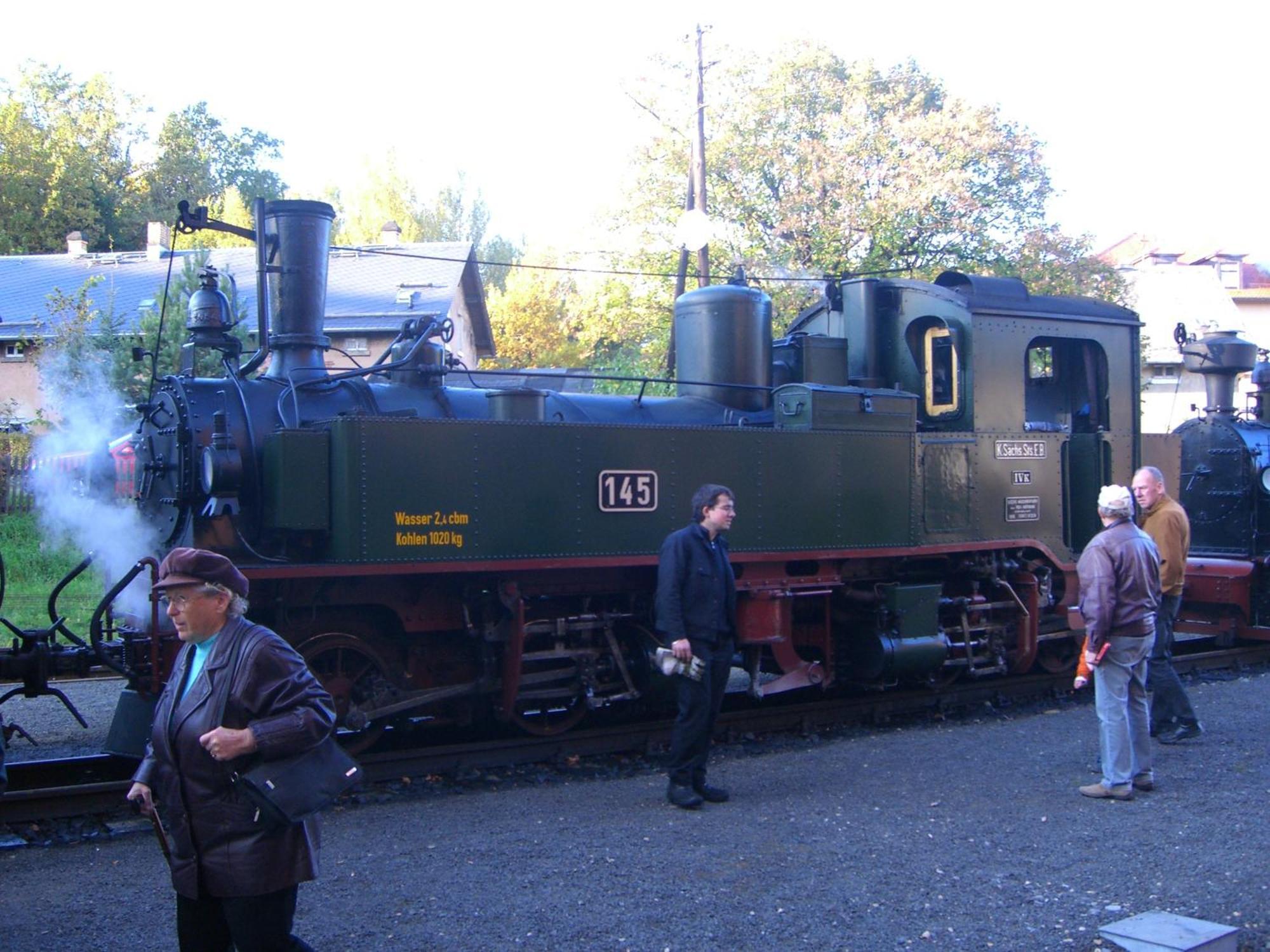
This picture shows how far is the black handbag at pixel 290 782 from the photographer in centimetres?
290

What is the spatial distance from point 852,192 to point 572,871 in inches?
875

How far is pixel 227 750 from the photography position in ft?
9.43

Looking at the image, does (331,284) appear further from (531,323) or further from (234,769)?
(234,769)

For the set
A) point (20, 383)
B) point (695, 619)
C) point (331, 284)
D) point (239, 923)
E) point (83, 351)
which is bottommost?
point (239, 923)

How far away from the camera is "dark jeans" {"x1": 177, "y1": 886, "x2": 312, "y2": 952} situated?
9.77 feet

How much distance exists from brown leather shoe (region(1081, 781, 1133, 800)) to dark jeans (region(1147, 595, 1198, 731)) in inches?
58.0

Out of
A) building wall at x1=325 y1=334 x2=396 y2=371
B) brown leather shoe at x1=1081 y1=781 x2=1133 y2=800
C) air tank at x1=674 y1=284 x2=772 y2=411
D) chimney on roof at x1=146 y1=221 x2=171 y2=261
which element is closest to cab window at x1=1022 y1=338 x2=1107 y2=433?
air tank at x1=674 y1=284 x2=772 y2=411

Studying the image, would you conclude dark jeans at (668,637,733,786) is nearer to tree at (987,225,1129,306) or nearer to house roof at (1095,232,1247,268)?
tree at (987,225,1129,306)

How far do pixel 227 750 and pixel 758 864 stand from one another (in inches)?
110

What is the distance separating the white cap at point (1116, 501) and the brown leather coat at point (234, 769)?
14.8 ft

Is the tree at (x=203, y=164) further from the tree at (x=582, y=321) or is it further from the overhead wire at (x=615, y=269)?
the overhead wire at (x=615, y=269)

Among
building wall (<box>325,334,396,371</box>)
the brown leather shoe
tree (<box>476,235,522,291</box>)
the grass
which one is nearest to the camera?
the brown leather shoe

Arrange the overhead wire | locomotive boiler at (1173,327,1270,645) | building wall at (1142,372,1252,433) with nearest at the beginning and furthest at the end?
locomotive boiler at (1173,327,1270,645) < the overhead wire < building wall at (1142,372,1252,433)

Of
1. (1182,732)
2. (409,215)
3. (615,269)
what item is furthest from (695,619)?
(409,215)
